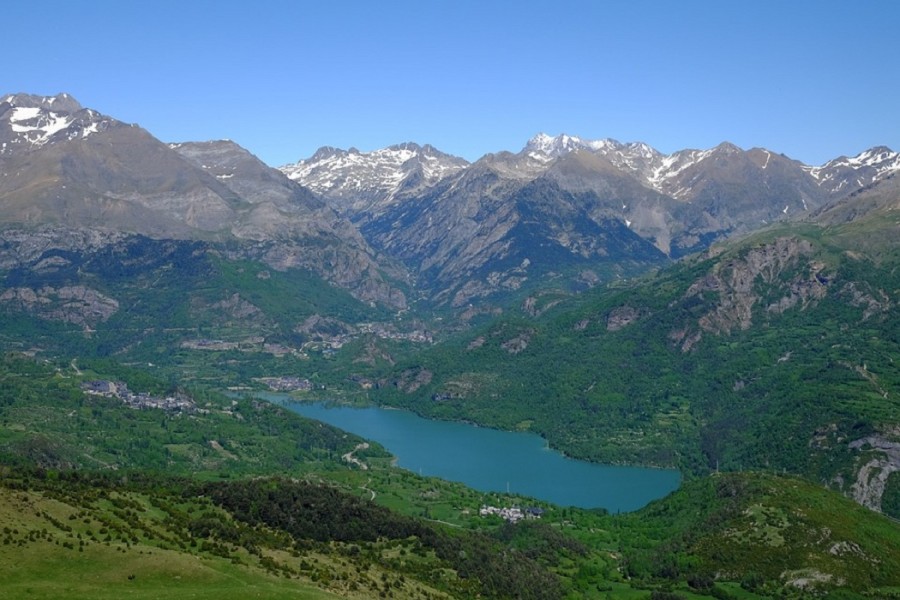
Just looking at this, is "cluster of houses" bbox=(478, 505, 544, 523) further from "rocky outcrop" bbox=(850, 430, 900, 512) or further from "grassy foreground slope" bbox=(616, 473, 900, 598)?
"rocky outcrop" bbox=(850, 430, 900, 512)

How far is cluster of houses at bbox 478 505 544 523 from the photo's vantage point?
496ft

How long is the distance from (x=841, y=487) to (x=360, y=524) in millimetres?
97879

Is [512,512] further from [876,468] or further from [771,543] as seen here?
[876,468]

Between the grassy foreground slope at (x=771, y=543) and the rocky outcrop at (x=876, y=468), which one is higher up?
the rocky outcrop at (x=876, y=468)

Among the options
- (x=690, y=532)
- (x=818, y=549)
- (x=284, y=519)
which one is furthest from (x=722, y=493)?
(x=284, y=519)

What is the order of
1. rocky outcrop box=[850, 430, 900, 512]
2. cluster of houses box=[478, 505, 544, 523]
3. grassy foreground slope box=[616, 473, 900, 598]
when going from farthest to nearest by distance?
rocky outcrop box=[850, 430, 900, 512]
cluster of houses box=[478, 505, 544, 523]
grassy foreground slope box=[616, 473, 900, 598]

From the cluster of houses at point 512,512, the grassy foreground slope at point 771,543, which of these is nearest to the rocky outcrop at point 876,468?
the grassy foreground slope at point 771,543

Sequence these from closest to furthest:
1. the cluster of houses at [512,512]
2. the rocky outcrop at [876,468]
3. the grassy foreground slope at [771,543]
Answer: the grassy foreground slope at [771,543] < the cluster of houses at [512,512] < the rocky outcrop at [876,468]

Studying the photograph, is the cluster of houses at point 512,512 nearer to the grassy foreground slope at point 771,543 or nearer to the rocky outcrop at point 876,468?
the grassy foreground slope at point 771,543

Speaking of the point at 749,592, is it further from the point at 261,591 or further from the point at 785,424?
the point at 785,424

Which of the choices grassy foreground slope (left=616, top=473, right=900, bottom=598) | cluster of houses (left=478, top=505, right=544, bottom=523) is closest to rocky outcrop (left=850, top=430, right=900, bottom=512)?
grassy foreground slope (left=616, top=473, right=900, bottom=598)

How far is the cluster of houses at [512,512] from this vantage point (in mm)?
151250

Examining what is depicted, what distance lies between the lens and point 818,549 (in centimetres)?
12188

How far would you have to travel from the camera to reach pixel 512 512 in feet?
507
